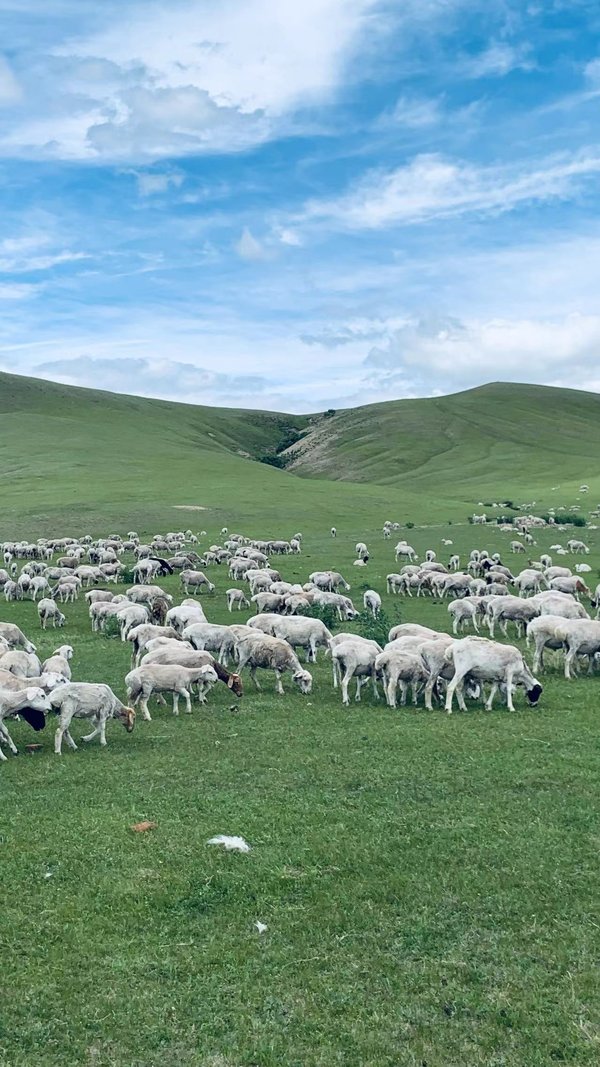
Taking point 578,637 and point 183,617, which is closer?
point 578,637

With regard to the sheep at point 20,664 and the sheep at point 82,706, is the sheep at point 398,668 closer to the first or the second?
the sheep at point 82,706

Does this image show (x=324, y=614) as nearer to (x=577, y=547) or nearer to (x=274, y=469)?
(x=577, y=547)

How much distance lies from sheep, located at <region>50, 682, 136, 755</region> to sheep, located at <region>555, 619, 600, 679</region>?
41.3 feet

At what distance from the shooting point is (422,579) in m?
40.4

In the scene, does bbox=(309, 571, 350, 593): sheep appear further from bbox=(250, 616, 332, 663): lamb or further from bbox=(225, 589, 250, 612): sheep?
bbox=(250, 616, 332, 663): lamb

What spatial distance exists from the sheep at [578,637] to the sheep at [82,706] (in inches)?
495

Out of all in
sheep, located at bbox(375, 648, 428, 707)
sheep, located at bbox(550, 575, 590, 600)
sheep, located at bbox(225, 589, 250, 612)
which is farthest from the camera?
sheep, located at bbox(225, 589, 250, 612)

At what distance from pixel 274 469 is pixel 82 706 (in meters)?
119

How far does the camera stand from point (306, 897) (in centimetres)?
1030

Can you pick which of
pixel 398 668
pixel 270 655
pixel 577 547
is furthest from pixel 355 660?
pixel 577 547

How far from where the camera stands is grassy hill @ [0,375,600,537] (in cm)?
7938

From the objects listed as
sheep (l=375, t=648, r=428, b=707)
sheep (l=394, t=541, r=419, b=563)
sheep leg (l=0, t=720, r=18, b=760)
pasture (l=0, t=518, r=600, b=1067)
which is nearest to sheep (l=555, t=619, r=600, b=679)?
pasture (l=0, t=518, r=600, b=1067)

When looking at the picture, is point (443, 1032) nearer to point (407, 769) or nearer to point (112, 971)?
point (112, 971)

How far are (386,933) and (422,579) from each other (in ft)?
104
